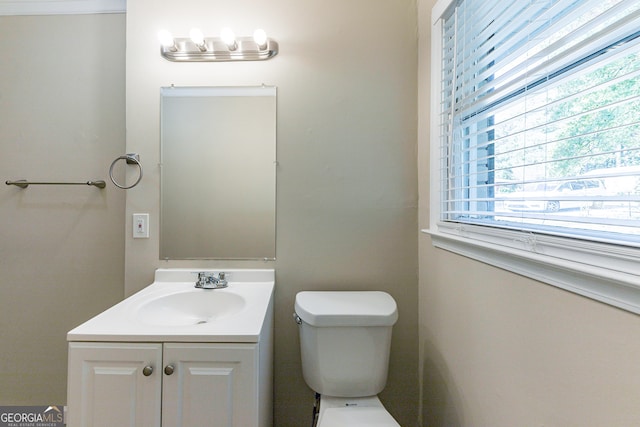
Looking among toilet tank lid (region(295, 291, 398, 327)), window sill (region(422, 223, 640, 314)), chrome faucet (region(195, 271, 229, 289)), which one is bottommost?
toilet tank lid (region(295, 291, 398, 327))

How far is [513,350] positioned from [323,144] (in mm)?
1105

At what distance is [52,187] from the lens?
59.6 inches

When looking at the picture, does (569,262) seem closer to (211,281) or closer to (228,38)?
(211,281)

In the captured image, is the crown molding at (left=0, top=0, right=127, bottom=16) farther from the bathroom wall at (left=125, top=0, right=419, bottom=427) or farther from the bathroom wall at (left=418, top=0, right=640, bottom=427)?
the bathroom wall at (left=418, top=0, right=640, bottom=427)

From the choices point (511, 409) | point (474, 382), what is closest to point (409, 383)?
point (474, 382)

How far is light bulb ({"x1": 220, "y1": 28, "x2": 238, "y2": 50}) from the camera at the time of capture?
129 centimetres

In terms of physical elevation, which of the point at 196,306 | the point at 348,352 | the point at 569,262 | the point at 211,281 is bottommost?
the point at 348,352

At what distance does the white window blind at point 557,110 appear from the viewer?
0.51 meters

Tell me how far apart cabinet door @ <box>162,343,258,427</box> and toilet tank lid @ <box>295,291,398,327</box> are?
31cm

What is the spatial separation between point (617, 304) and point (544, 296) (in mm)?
166

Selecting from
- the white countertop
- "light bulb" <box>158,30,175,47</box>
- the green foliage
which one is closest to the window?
the green foliage

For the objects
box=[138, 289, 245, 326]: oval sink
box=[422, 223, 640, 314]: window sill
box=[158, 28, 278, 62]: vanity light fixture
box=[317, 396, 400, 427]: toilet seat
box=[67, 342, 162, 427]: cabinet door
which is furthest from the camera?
box=[158, 28, 278, 62]: vanity light fixture

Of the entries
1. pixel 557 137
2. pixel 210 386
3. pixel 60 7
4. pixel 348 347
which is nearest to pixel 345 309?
pixel 348 347

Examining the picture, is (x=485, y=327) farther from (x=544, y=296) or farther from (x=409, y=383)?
(x=409, y=383)
